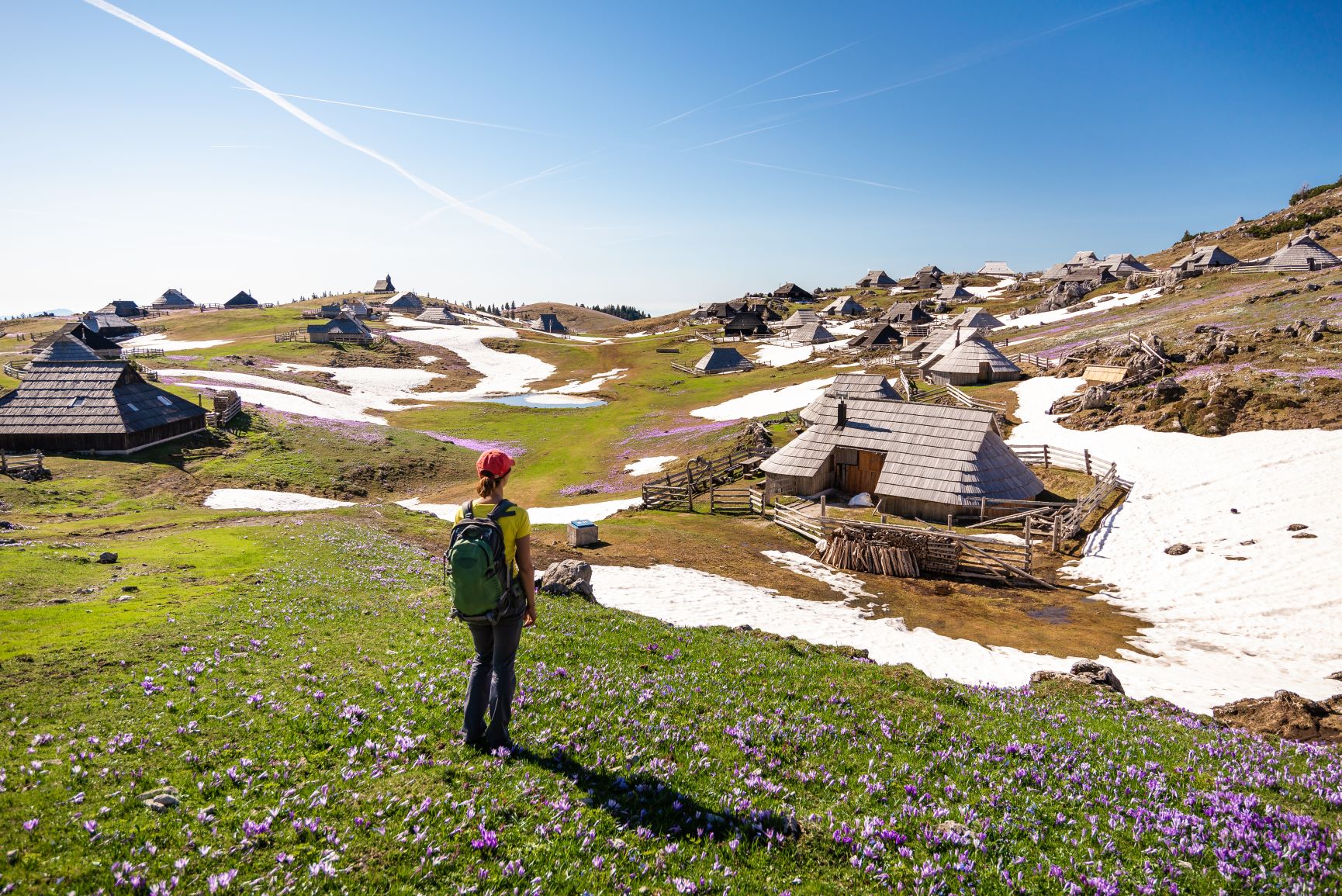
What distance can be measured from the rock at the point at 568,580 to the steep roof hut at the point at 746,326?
426 ft

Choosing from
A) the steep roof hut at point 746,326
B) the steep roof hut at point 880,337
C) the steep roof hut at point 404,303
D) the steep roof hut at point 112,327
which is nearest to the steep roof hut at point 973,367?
the steep roof hut at point 880,337

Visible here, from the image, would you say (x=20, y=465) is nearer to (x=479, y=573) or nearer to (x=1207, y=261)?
(x=479, y=573)

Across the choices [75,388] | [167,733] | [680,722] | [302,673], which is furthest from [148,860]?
[75,388]

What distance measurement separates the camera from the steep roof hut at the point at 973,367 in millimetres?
66812

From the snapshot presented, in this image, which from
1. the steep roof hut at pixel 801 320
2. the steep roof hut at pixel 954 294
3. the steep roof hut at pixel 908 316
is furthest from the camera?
the steep roof hut at pixel 954 294

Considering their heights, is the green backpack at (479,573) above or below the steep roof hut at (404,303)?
below

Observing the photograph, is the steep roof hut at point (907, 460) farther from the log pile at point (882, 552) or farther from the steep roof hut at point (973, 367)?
the steep roof hut at point (973, 367)

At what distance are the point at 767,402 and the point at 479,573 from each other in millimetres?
63882

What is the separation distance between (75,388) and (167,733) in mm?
49059

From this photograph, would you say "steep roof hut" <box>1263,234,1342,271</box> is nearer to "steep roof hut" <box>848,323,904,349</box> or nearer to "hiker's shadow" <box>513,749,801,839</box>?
"steep roof hut" <box>848,323,904,349</box>

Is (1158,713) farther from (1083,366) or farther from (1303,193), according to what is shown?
(1303,193)

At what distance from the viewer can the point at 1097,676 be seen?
15234mm

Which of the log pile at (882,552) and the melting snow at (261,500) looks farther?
the melting snow at (261,500)

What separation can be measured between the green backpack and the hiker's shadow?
2.28 metres
